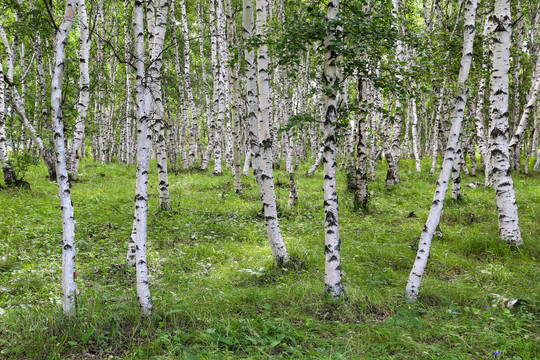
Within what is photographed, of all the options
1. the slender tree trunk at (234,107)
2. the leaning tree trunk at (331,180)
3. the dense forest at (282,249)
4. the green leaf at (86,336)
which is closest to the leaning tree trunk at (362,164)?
the dense forest at (282,249)

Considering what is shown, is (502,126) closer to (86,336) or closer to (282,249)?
(282,249)

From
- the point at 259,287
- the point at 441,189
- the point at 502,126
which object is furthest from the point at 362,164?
the point at 259,287

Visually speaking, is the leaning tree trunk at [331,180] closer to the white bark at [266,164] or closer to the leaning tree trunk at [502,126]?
the white bark at [266,164]

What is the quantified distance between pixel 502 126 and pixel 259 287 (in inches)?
237

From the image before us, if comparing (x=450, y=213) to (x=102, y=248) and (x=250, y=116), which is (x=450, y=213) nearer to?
(x=250, y=116)

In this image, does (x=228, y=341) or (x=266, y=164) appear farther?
(x=266, y=164)

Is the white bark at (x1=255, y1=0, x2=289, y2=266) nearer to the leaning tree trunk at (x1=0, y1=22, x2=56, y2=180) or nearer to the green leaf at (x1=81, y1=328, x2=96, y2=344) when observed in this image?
the green leaf at (x1=81, y1=328, x2=96, y2=344)

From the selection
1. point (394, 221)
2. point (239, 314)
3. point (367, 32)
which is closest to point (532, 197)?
point (394, 221)

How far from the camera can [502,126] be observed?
6906 millimetres

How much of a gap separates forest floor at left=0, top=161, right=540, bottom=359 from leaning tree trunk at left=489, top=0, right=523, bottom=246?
0.47 meters

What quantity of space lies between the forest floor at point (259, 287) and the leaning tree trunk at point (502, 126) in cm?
47

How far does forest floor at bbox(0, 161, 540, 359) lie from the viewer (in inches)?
144

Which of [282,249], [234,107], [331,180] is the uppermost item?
[234,107]

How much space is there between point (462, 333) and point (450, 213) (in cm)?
615
